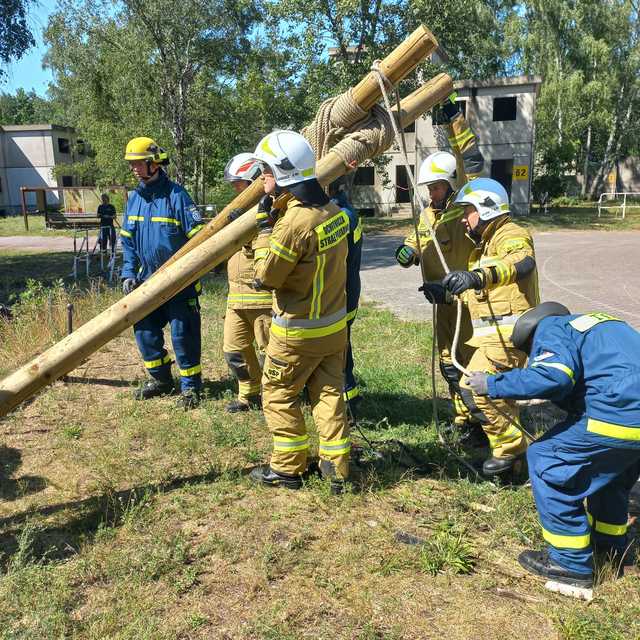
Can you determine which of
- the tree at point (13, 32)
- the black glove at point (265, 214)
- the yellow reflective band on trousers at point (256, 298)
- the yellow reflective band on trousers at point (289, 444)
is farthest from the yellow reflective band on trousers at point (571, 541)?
the tree at point (13, 32)

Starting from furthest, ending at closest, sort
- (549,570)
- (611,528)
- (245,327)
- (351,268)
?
(245,327), (351,268), (611,528), (549,570)

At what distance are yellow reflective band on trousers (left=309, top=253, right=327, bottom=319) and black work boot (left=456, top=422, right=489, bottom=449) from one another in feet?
5.83

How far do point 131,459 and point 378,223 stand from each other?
24.4m

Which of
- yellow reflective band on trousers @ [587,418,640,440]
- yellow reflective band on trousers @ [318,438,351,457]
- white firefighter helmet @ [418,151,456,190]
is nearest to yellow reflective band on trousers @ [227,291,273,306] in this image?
white firefighter helmet @ [418,151,456,190]

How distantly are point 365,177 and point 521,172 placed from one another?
7970 millimetres

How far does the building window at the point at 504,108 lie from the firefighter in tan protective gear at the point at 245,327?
25191 mm

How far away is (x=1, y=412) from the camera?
3393mm

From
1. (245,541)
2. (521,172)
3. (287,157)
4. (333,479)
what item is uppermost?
(521,172)

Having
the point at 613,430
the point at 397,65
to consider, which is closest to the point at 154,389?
the point at 397,65

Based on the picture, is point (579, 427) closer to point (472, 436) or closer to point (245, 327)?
point (472, 436)

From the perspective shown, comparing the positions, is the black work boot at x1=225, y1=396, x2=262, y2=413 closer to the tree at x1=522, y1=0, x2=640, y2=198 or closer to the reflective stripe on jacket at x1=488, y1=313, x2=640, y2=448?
the reflective stripe on jacket at x1=488, y1=313, x2=640, y2=448

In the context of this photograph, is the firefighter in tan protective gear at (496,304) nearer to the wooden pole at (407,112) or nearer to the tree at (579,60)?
the wooden pole at (407,112)

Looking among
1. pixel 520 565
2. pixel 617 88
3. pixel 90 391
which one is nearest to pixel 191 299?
pixel 90 391

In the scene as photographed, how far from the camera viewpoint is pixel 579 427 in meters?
2.81
